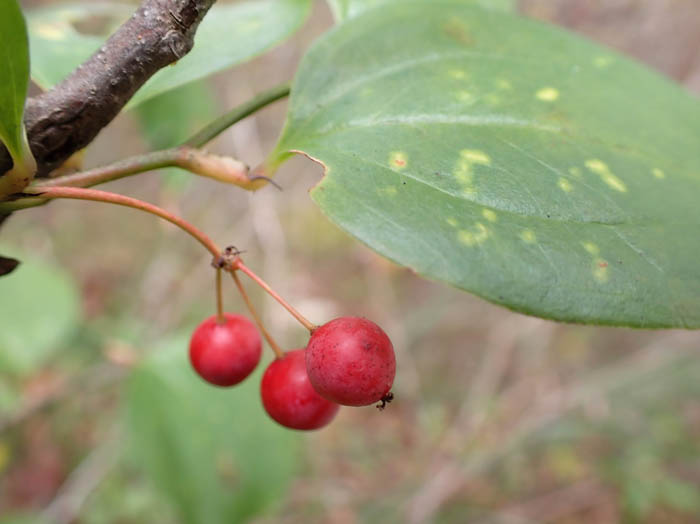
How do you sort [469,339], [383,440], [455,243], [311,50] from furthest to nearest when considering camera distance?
1. [469,339]
2. [383,440]
3. [311,50]
4. [455,243]

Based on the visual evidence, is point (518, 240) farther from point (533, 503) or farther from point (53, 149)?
point (533, 503)

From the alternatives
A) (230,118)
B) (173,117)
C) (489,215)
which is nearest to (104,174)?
(230,118)

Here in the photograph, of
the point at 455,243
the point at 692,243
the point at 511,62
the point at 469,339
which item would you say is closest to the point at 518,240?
the point at 455,243

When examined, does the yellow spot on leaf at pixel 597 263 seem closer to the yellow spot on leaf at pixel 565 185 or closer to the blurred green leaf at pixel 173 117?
the yellow spot on leaf at pixel 565 185

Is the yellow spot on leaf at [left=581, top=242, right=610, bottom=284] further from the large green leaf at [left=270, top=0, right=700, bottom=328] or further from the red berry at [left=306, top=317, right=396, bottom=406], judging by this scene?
the red berry at [left=306, top=317, right=396, bottom=406]

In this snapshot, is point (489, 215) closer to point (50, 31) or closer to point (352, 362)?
point (352, 362)
